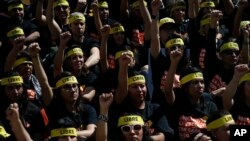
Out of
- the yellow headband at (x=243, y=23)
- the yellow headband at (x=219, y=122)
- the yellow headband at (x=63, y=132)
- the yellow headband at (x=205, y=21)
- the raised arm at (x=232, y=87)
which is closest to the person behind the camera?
the yellow headband at (x=63, y=132)

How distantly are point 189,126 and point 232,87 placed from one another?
0.90 meters

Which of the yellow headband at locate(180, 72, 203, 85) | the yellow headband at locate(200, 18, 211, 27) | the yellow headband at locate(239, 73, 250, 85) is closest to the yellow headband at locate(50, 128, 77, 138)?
the yellow headband at locate(180, 72, 203, 85)

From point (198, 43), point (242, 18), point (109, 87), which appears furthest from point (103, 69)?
point (242, 18)

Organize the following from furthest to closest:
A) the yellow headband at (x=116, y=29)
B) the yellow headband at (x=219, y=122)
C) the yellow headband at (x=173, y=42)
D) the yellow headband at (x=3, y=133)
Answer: the yellow headband at (x=116, y=29) → the yellow headband at (x=173, y=42) → the yellow headband at (x=219, y=122) → the yellow headband at (x=3, y=133)

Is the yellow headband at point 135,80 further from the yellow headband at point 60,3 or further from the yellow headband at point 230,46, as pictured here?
the yellow headband at point 60,3

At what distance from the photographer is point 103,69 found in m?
9.00

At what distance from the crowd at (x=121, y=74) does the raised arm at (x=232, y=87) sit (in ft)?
0.04

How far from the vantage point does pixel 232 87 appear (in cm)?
846

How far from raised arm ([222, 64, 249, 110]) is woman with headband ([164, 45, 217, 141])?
224 mm

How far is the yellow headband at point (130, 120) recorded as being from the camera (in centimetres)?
748

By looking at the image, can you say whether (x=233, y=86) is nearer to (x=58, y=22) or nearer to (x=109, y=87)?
(x=109, y=87)

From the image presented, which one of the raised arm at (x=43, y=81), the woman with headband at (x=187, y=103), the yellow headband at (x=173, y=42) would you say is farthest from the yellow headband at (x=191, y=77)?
the raised arm at (x=43, y=81)

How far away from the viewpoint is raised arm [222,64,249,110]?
27.1ft

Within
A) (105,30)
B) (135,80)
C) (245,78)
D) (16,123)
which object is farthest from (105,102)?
(245,78)
